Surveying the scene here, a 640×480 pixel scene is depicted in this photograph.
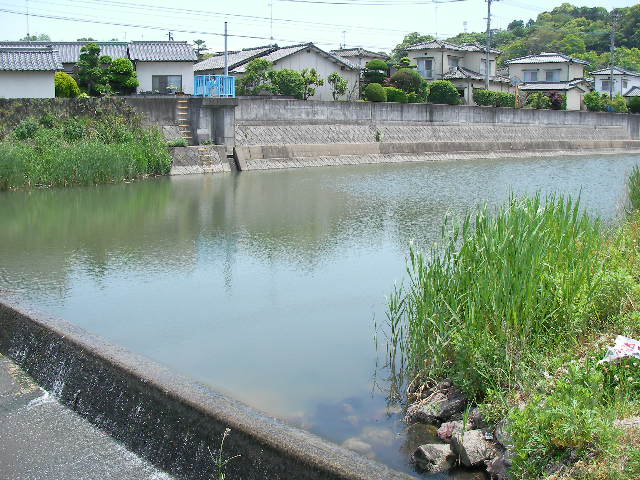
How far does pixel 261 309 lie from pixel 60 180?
39.4 feet

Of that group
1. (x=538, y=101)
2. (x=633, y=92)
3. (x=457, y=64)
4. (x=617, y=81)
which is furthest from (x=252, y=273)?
(x=617, y=81)

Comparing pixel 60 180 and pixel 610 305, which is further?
pixel 60 180

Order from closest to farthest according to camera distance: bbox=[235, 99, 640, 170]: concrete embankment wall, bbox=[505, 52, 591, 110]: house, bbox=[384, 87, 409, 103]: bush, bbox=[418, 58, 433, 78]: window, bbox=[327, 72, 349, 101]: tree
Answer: bbox=[235, 99, 640, 170]: concrete embankment wall < bbox=[384, 87, 409, 103]: bush < bbox=[327, 72, 349, 101]: tree < bbox=[418, 58, 433, 78]: window < bbox=[505, 52, 591, 110]: house

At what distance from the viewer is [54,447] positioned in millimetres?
5398

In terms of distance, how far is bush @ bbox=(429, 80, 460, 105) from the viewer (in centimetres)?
3653

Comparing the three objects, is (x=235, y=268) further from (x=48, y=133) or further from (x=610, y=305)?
(x=48, y=133)

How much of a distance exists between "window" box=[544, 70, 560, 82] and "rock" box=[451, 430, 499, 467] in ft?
165

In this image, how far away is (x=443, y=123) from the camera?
34.0 meters

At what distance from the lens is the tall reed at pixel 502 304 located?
530 cm

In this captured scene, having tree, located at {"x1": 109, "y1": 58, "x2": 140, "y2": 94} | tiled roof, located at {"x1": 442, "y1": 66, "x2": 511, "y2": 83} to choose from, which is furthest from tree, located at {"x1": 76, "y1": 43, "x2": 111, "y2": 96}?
tiled roof, located at {"x1": 442, "y1": 66, "x2": 511, "y2": 83}

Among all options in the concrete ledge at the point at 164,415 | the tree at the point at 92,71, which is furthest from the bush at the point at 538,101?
the concrete ledge at the point at 164,415

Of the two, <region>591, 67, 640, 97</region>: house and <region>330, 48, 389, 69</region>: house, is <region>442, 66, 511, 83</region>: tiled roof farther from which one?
<region>591, 67, 640, 97</region>: house

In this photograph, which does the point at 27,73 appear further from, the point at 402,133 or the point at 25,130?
the point at 402,133

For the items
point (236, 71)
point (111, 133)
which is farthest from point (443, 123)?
point (111, 133)
